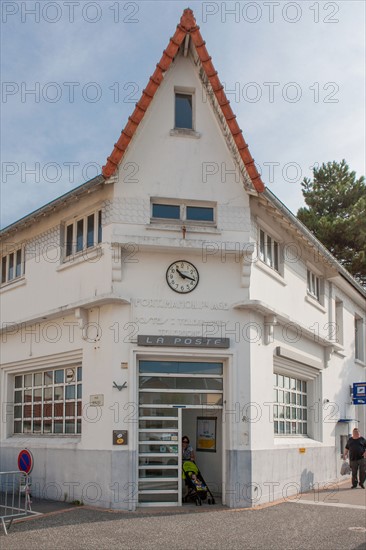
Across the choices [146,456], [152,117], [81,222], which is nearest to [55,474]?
[146,456]

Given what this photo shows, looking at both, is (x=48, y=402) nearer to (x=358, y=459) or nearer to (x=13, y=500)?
(x=13, y=500)

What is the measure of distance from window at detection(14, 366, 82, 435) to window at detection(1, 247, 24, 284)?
9.15ft

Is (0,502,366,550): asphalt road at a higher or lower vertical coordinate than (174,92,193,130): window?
lower

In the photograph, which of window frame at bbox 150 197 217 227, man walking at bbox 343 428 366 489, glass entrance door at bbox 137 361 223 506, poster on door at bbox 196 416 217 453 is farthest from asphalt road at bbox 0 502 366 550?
window frame at bbox 150 197 217 227

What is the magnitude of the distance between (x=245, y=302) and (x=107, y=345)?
10.4 ft

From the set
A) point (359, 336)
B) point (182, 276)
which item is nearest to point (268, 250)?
point (182, 276)

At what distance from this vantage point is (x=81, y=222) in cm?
1639

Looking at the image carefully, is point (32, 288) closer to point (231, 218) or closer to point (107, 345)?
point (107, 345)

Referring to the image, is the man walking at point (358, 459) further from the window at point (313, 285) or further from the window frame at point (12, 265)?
the window frame at point (12, 265)

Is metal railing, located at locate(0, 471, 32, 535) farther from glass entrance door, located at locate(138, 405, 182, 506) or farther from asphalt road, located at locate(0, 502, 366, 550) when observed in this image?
glass entrance door, located at locate(138, 405, 182, 506)

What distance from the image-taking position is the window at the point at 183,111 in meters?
15.9

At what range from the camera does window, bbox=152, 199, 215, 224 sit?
607 inches

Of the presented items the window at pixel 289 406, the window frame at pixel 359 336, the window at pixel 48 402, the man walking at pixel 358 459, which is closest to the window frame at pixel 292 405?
the window at pixel 289 406

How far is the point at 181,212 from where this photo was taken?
1546 centimetres
